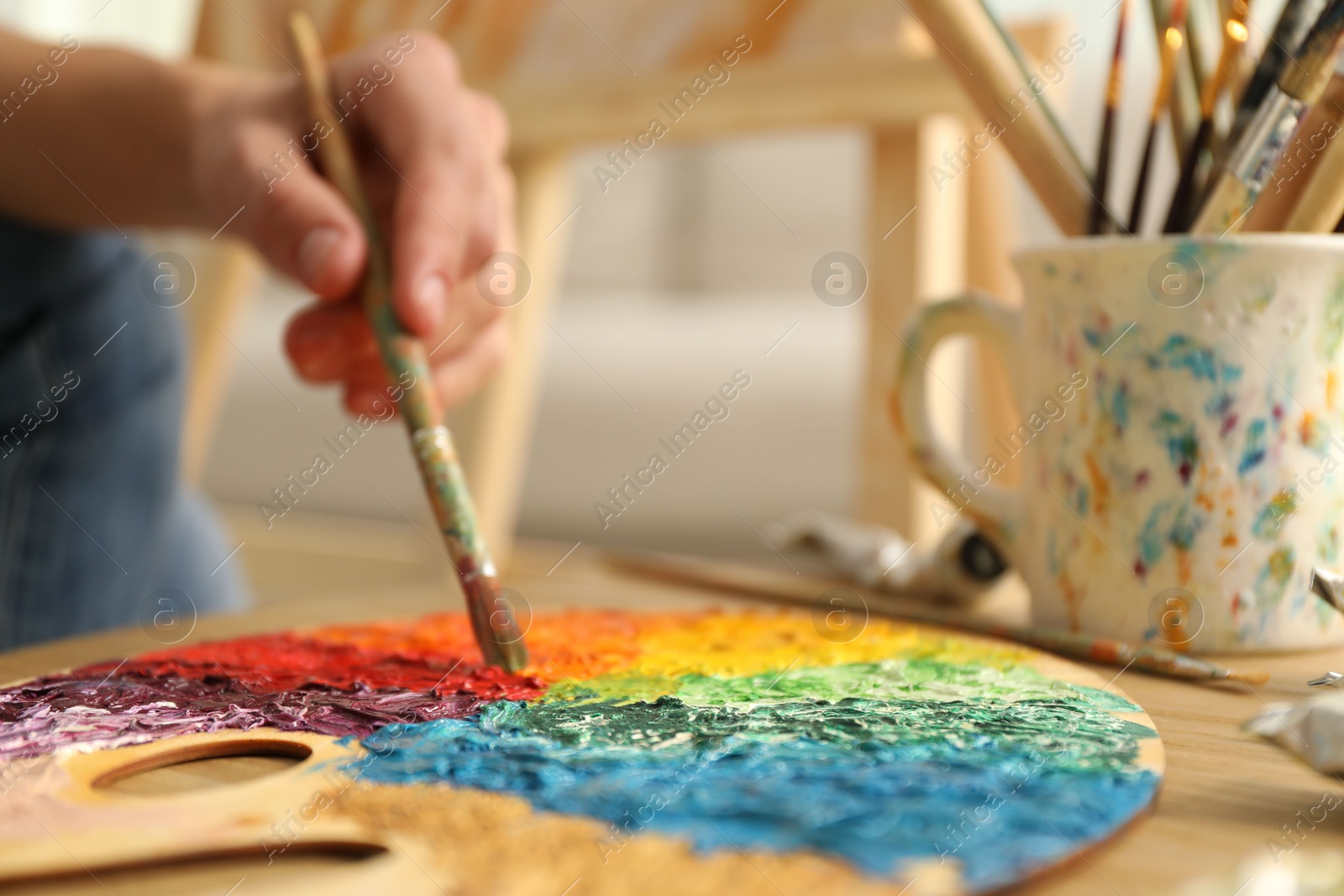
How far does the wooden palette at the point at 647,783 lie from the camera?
0.24m

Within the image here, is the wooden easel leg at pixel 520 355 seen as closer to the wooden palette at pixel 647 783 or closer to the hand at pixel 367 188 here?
the hand at pixel 367 188

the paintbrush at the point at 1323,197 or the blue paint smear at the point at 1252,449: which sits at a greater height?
the paintbrush at the point at 1323,197

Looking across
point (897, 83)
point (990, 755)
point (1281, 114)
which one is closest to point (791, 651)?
point (990, 755)

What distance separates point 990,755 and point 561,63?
2.41ft

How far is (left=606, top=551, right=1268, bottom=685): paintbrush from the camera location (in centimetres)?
42

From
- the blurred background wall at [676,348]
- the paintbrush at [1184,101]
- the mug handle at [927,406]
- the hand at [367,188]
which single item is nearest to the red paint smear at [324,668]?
the hand at [367,188]

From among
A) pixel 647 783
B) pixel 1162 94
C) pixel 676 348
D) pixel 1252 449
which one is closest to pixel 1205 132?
pixel 1162 94

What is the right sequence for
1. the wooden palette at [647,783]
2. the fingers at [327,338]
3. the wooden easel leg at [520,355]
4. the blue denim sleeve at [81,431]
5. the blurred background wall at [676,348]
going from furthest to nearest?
the blurred background wall at [676,348] < the wooden easel leg at [520,355] < the blue denim sleeve at [81,431] < the fingers at [327,338] < the wooden palette at [647,783]

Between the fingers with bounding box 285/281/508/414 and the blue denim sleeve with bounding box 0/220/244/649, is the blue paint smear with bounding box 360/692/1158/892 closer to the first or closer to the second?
the fingers with bounding box 285/281/508/414

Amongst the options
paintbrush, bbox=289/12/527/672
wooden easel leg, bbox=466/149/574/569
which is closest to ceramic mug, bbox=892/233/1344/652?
paintbrush, bbox=289/12/527/672

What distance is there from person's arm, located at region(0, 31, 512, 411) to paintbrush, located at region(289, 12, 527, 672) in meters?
0.01

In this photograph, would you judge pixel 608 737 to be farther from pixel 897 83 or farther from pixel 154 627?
pixel 897 83

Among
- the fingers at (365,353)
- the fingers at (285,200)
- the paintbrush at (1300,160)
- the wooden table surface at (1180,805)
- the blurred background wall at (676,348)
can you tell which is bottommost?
the wooden table surface at (1180,805)

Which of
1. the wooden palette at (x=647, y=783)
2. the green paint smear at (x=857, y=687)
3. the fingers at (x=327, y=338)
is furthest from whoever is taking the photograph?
the fingers at (x=327, y=338)
